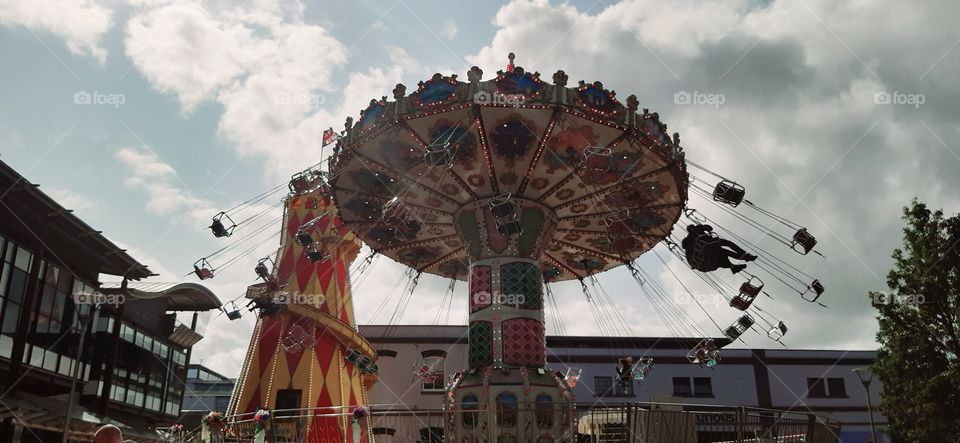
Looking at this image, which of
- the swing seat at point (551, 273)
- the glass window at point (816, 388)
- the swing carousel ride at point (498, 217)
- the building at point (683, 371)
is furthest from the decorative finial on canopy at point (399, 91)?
the glass window at point (816, 388)

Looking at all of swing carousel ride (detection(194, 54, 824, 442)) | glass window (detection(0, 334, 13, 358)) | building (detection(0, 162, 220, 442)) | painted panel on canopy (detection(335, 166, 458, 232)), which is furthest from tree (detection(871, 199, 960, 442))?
glass window (detection(0, 334, 13, 358))

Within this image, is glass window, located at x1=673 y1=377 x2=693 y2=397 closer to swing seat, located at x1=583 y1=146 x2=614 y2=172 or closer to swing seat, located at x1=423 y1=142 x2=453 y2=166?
swing seat, located at x1=583 y1=146 x2=614 y2=172

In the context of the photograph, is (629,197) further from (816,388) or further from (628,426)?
(816,388)

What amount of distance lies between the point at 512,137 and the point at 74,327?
59.5 feet

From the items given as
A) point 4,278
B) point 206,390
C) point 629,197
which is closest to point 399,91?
point 629,197

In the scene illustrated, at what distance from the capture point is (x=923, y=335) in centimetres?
2058

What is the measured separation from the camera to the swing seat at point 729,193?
15.6m

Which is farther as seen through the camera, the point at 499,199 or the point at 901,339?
the point at 901,339

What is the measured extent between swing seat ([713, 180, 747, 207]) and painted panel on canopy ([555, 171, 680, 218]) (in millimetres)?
1109

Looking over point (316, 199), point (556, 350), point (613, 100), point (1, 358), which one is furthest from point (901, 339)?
point (1, 358)

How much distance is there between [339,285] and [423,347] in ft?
33.6

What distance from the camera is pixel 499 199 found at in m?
14.8

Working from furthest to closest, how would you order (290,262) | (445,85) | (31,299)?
(290,262) → (31,299) → (445,85)

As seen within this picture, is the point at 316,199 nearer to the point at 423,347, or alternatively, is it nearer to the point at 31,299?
the point at 31,299
